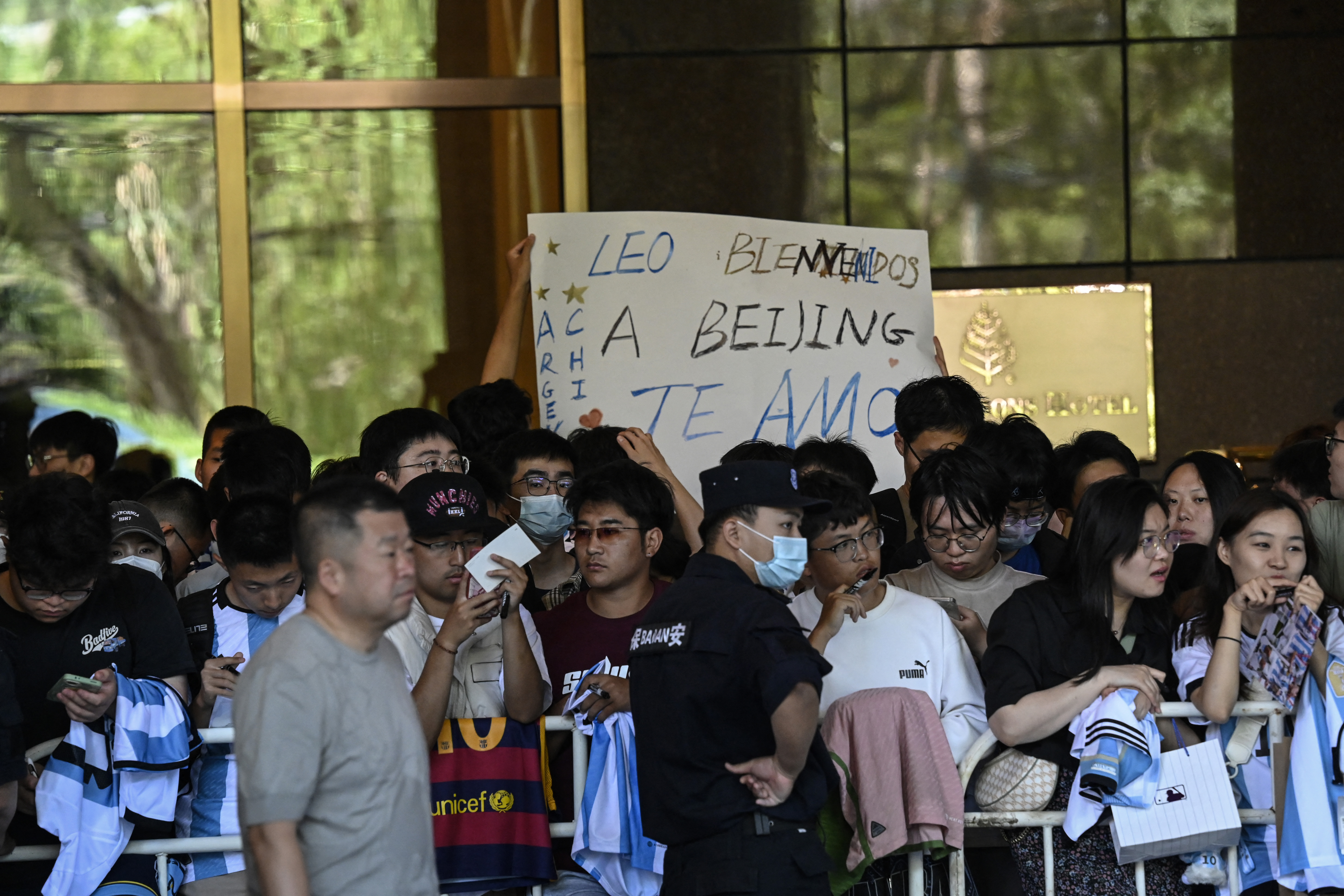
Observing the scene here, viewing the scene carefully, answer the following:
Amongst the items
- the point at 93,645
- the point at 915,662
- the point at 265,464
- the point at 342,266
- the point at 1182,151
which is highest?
the point at 1182,151

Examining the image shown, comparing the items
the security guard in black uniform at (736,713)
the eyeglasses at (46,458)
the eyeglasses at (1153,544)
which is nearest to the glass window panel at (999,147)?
the eyeglasses at (1153,544)

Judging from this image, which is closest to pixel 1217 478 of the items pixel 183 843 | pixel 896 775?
pixel 896 775

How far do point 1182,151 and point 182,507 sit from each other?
217 inches

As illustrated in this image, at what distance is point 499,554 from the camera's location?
13.8ft

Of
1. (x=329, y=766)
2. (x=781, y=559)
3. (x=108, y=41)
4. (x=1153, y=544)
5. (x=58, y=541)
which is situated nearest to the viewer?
(x=329, y=766)

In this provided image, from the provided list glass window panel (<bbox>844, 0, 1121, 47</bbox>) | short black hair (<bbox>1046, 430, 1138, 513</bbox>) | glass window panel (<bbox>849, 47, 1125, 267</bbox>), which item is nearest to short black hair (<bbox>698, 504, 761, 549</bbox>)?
short black hair (<bbox>1046, 430, 1138, 513</bbox>)

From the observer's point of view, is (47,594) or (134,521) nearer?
(47,594)

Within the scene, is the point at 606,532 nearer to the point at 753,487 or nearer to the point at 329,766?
the point at 753,487

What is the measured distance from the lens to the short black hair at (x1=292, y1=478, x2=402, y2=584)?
10.5 feet

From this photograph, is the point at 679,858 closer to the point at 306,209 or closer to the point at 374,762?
the point at 374,762

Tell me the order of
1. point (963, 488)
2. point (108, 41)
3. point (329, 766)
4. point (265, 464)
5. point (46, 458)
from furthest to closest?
point (108, 41), point (46, 458), point (265, 464), point (963, 488), point (329, 766)

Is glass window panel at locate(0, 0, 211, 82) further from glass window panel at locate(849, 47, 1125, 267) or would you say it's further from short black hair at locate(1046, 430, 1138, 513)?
short black hair at locate(1046, 430, 1138, 513)

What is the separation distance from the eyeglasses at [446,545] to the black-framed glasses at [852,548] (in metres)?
1.05

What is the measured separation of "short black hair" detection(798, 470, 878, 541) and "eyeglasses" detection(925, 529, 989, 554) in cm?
24
